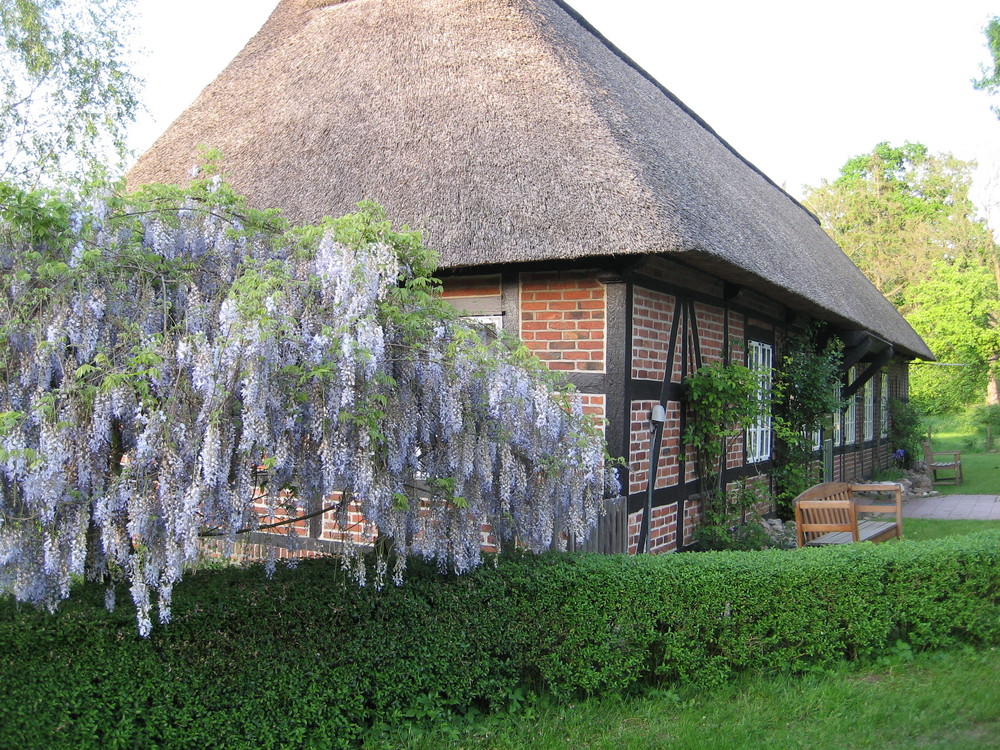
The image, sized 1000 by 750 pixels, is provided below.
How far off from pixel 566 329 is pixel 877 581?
2453 millimetres

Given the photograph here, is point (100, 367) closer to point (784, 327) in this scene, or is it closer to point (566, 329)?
point (566, 329)

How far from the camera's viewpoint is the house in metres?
5.56

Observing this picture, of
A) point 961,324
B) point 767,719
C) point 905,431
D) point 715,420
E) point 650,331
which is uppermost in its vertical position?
point 961,324

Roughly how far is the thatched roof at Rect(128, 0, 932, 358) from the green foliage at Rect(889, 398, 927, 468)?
721cm

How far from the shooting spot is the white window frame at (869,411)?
14000mm

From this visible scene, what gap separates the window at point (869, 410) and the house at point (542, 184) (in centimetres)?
539

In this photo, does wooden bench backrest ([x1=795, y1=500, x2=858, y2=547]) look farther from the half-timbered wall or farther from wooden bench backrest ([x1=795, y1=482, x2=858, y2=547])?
the half-timbered wall

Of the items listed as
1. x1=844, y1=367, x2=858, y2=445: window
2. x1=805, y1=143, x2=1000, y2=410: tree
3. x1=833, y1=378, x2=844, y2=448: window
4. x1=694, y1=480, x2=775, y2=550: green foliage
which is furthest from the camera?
x1=805, y1=143, x2=1000, y2=410: tree

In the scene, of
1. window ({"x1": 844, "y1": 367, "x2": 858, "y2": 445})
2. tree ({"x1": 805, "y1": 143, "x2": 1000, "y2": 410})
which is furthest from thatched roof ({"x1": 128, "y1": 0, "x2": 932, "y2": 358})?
tree ({"x1": 805, "y1": 143, "x2": 1000, "y2": 410})

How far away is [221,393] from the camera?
9.01 feet

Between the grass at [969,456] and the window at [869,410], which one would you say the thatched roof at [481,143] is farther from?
the grass at [969,456]

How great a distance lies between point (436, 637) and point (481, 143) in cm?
390

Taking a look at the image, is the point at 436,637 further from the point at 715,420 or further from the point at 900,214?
the point at 900,214

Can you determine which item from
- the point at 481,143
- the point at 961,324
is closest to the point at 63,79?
the point at 481,143
